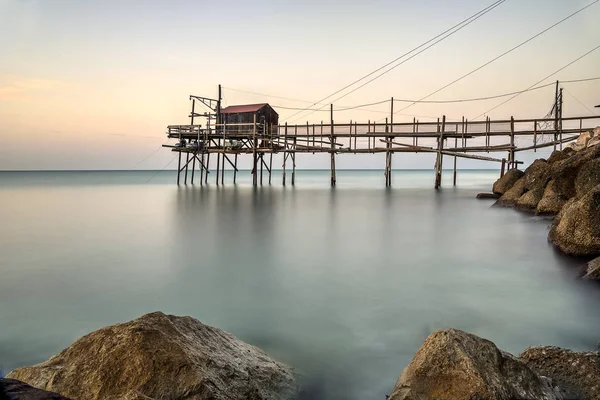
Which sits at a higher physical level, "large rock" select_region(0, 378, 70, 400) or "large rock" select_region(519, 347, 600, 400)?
"large rock" select_region(0, 378, 70, 400)

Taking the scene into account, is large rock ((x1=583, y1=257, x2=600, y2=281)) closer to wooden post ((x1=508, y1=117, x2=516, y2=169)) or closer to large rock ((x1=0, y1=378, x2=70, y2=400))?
large rock ((x1=0, y1=378, x2=70, y2=400))

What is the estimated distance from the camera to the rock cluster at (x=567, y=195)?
27.6ft

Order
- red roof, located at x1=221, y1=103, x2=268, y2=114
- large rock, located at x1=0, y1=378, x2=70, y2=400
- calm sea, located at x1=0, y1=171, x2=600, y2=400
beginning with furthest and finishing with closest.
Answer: red roof, located at x1=221, y1=103, x2=268, y2=114, calm sea, located at x1=0, y1=171, x2=600, y2=400, large rock, located at x1=0, y1=378, x2=70, y2=400

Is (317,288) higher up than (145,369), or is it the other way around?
(145,369)

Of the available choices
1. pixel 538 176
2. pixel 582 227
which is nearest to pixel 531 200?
pixel 538 176

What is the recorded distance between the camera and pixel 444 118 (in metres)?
29.0

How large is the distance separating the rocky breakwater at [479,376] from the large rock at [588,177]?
9.77 meters

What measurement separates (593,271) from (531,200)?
33.0 feet

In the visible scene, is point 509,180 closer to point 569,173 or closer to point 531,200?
point 531,200

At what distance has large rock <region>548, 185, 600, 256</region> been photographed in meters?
8.16

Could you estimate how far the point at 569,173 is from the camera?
13344 mm

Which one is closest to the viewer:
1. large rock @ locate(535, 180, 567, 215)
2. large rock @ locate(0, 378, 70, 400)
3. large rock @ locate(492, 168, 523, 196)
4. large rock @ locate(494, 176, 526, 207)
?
large rock @ locate(0, 378, 70, 400)

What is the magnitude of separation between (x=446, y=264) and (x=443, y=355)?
743cm

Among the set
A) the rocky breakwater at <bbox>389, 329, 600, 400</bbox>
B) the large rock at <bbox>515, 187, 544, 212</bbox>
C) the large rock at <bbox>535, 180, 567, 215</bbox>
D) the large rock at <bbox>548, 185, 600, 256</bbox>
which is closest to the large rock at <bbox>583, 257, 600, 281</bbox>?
the large rock at <bbox>548, 185, 600, 256</bbox>
